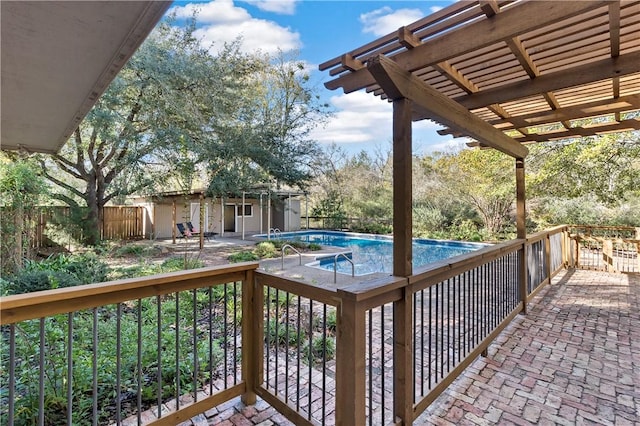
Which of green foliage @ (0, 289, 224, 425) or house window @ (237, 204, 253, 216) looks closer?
green foliage @ (0, 289, 224, 425)

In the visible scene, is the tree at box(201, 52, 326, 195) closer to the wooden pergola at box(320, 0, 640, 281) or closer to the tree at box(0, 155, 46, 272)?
the tree at box(0, 155, 46, 272)

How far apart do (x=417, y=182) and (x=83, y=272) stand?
Answer: 13945 mm

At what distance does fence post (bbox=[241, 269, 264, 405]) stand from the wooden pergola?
3.42 ft

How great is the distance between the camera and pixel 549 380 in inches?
104

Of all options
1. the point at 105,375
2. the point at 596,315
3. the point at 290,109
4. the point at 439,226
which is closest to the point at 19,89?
the point at 105,375

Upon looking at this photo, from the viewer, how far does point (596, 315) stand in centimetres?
414

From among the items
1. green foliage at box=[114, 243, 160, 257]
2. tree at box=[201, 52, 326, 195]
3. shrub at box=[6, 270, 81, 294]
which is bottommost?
green foliage at box=[114, 243, 160, 257]

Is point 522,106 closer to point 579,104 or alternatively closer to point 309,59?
point 579,104

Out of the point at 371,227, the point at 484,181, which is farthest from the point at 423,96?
the point at 371,227

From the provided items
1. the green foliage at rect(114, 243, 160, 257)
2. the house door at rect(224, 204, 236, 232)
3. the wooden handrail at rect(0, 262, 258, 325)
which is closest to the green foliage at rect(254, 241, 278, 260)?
the green foliage at rect(114, 243, 160, 257)

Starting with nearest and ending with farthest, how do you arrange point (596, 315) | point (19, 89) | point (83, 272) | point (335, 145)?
point (19, 89) → point (596, 315) → point (83, 272) → point (335, 145)

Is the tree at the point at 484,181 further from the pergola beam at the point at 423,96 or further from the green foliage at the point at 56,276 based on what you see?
the green foliage at the point at 56,276

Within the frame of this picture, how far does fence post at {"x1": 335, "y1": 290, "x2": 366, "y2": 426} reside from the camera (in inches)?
63.9

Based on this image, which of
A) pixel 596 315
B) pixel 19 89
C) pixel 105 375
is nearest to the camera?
pixel 105 375
